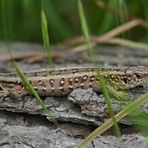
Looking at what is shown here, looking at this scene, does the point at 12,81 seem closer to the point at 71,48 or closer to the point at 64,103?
the point at 64,103

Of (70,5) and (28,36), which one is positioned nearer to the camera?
(70,5)

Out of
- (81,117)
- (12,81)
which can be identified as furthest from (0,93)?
(81,117)

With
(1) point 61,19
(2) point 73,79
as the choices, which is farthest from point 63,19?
(2) point 73,79

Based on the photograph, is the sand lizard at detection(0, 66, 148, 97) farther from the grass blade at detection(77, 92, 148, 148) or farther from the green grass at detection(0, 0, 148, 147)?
the green grass at detection(0, 0, 148, 147)

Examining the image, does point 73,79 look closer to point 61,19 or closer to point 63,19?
point 61,19

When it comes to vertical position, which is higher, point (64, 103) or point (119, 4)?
point (119, 4)

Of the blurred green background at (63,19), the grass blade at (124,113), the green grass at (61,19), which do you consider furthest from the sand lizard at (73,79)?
the blurred green background at (63,19)

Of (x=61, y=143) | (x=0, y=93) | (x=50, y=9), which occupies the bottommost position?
(x=61, y=143)

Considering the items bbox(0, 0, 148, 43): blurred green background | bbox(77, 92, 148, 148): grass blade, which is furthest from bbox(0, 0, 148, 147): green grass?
bbox(77, 92, 148, 148): grass blade

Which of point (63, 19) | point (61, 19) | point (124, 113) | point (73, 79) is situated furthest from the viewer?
point (63, 19)
